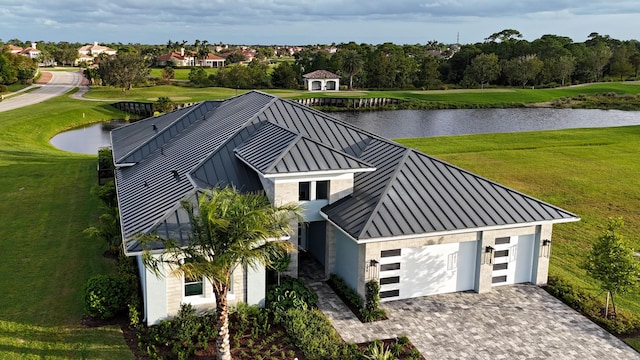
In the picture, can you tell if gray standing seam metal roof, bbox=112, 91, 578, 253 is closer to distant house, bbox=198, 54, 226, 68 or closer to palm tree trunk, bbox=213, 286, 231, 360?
palm tree trunk, bbox=213, 286, 231, 360

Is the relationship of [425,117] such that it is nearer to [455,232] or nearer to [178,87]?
[178,87]

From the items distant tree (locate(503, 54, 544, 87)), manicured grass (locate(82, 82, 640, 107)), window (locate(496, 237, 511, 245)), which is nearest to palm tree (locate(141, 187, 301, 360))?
window (locate(496, 237, 511, 245))

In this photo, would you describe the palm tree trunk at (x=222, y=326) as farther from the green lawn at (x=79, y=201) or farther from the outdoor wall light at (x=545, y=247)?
the outdoor wall light at (x=545, y=247)

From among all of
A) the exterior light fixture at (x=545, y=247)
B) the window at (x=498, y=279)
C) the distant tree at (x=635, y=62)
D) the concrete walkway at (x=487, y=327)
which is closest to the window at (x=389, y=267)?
the concrete walkway at (x=487, y=327)

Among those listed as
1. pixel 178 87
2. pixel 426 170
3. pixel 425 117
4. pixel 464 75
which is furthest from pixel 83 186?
pixel 464 75

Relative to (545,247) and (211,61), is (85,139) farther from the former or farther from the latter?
(211,61)

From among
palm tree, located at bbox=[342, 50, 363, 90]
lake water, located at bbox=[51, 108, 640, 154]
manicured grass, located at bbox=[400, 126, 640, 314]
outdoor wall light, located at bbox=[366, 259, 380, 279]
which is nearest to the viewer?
outdoor wall light, located at bbox=[366, 259, 380, 279]

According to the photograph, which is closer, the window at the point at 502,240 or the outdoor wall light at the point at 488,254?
the outdoor wall light at the point at 488,254
